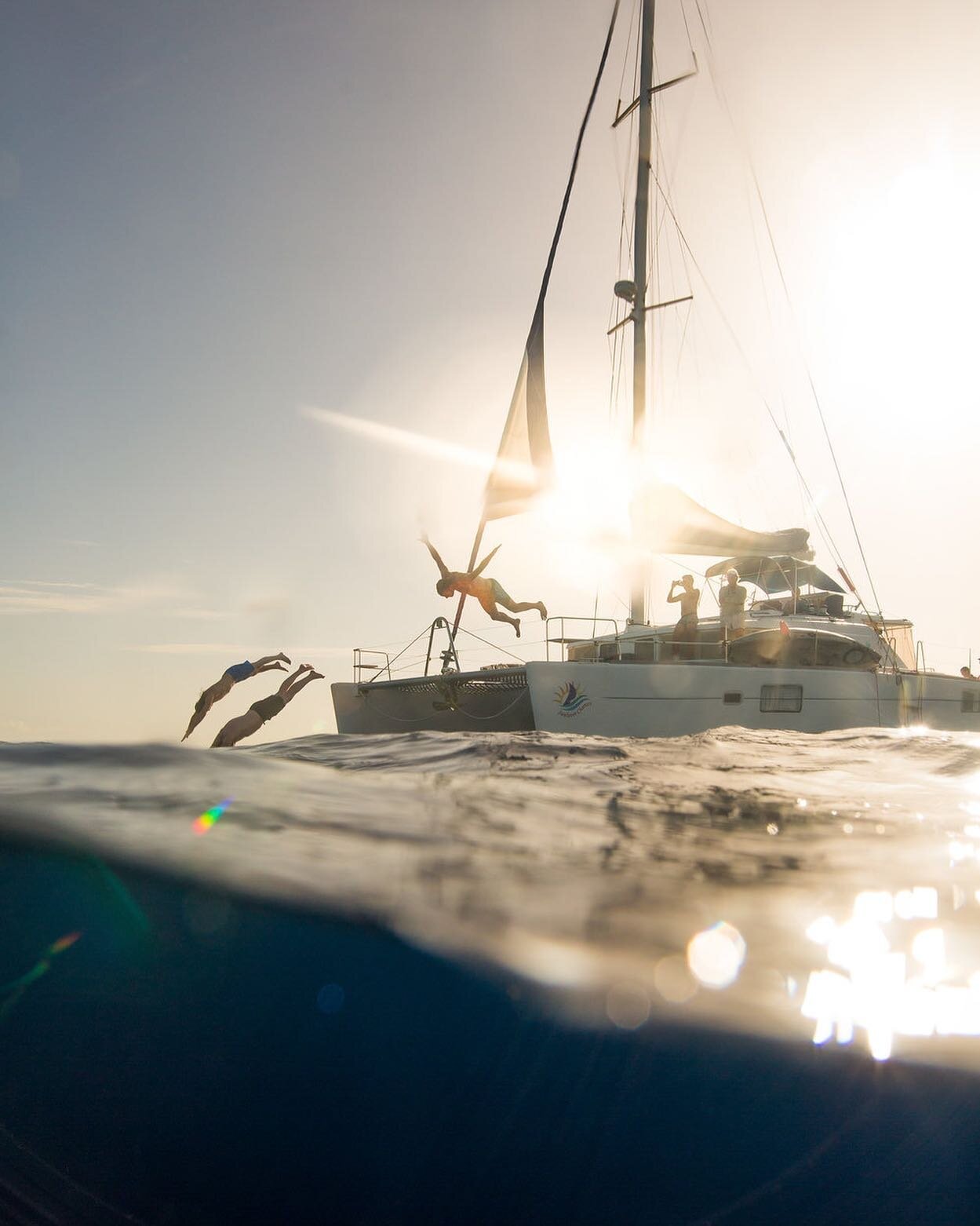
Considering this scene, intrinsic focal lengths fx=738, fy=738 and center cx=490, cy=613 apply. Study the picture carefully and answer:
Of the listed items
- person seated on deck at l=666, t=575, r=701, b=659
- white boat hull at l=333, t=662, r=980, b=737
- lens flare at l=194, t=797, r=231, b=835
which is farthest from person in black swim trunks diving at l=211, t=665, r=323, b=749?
lens flare at l=194, t=797, r=231, b=835

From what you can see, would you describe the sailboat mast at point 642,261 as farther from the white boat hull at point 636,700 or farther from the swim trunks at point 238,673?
the swim trunks at point 238,673

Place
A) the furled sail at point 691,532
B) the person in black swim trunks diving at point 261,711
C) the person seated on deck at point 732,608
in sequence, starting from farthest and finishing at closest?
1. the furled sail at point 691,532
2. the person seated on deck at point 732,608
3. the person in black swim trunks diving at point 261,711

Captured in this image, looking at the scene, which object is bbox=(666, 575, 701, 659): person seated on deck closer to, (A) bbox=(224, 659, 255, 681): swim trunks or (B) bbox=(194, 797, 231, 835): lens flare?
(A) bbox=(224, 659, 255, 681): swim trunks

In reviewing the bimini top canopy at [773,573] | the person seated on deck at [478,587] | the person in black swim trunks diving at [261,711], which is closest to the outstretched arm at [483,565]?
the person seated on deck at [478,587]

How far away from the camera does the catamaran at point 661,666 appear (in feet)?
32.0

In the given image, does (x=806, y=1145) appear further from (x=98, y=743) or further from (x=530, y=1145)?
(x=98, y=743)

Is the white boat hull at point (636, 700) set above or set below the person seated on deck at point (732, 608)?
below

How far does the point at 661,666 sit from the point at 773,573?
595 cm

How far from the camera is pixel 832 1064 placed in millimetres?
834

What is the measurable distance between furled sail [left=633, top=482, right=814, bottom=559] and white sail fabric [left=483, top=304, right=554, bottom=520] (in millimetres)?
1938

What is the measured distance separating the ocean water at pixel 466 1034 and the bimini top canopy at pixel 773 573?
12.7 m

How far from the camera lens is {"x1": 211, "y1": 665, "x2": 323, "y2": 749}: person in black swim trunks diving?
926cm


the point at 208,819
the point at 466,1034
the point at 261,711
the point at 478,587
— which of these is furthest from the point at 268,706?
the point at 466,1034

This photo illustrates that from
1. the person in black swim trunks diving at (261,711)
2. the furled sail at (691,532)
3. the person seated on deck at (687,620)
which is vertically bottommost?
the person in black swim trunks diving at (261,711)
